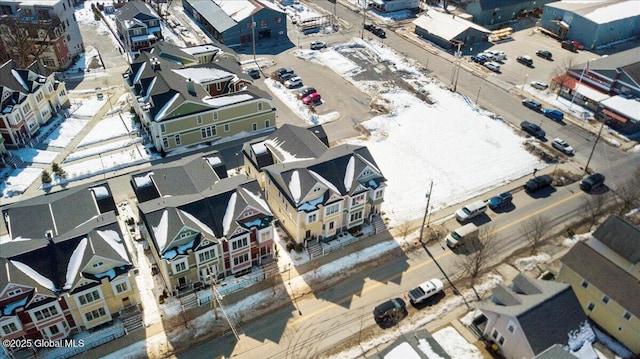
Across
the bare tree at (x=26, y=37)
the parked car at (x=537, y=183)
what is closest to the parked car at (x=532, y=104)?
the parked car at (x=537, y=183)

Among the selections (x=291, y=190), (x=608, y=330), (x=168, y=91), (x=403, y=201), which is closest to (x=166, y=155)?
(x=168, y=91)

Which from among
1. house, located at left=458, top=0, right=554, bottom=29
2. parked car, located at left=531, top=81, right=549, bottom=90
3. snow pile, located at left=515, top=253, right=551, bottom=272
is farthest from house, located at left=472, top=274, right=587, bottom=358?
house, located at left=458, top=0, right=554, bottom=29

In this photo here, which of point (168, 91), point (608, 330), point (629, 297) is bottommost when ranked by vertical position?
point (608, 330)

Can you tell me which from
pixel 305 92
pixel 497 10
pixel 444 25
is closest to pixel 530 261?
pixel 305 92

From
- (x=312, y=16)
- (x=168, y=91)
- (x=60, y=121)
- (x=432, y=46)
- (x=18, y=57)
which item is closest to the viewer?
(x=168, y=91)

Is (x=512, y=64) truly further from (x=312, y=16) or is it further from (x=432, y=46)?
(x=312, y=16)

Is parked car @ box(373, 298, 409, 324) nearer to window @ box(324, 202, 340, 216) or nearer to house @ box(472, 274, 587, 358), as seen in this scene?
house @ box(472, 274, 587, 358)
